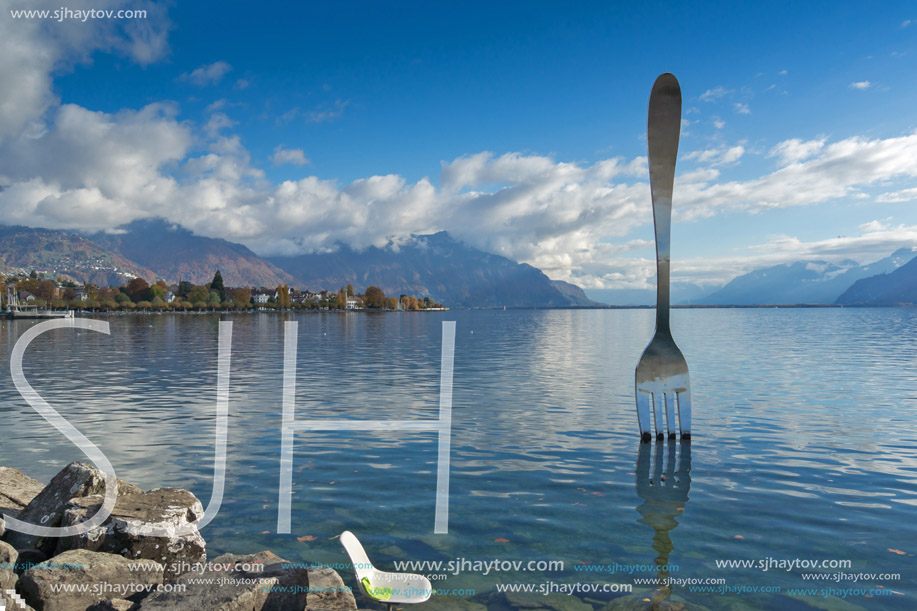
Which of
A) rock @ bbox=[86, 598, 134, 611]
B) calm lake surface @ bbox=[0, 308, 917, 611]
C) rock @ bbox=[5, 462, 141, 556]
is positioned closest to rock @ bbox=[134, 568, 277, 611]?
rock @ bbox=[86, 598, 134, 611]

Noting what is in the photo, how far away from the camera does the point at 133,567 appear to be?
26.2 ft

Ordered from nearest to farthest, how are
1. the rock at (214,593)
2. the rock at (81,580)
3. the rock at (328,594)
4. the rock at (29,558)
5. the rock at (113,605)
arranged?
1. the rock at (214,593)
2. the rock at (113,605)
3. the rock at (81,580)
4. the rock at (328,594)
5. the rock at (29,558)

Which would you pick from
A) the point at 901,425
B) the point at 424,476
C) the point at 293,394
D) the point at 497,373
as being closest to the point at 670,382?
the point at 424,476

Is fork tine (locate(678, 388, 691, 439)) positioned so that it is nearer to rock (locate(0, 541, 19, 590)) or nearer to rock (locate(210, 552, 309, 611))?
rock (locate(210, 552, 309, 611))

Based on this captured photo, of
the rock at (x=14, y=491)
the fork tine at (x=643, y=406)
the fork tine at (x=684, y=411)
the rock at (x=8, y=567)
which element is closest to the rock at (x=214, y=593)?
the rock at (x=8, y=567)

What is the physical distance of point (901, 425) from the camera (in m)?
20.6

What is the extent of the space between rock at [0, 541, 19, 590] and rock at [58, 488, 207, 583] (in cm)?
76

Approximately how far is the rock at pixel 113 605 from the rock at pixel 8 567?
1056 millimetres

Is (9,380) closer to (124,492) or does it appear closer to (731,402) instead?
(124,492)

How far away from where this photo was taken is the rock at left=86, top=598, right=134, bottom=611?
7000 millimetres

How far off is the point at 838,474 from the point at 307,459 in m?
14.5

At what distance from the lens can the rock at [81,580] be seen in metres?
7.12

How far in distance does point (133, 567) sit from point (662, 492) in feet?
34.9

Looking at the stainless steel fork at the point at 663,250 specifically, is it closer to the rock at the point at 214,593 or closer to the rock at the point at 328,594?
the rock at the point at 328,594
